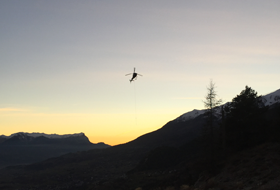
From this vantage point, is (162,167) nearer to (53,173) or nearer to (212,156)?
(212,156)

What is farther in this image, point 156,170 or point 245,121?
point 156,170

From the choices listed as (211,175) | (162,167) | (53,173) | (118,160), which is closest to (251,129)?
(211,175)

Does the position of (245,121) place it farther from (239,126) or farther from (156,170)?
(156,170)

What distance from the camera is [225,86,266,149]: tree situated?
4881 centimetres

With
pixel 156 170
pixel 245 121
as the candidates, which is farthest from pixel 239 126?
pixel 156 170

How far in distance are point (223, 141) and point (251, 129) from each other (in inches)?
231

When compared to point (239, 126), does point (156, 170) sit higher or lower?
lower

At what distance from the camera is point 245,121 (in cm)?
4931

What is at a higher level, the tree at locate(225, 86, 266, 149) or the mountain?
the tree at locate(225, 86, 266, 149)

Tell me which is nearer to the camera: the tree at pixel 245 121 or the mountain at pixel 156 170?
the mountain at pixel 156 170

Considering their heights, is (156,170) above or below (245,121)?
below

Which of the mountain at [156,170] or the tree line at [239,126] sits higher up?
the tree line at [239,126]

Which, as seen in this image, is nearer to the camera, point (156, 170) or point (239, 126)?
point (239, 126)

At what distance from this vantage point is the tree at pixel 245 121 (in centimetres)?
4881
